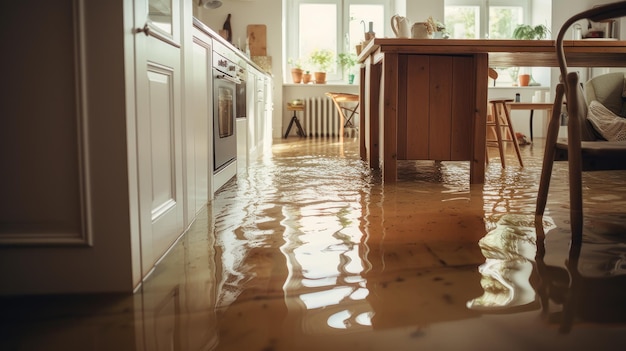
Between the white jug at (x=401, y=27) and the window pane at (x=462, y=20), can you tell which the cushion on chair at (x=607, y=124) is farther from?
the window pane at (x=462, y=20)

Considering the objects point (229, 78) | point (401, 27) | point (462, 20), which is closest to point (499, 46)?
point (401, 27)

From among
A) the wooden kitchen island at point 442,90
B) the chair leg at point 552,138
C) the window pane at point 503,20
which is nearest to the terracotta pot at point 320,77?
the window pane at point 503,20

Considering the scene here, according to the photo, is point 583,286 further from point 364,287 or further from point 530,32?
point 530,32

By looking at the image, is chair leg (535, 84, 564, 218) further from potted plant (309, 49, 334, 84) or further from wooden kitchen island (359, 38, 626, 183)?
potted plant (309, 49, 334, 84)

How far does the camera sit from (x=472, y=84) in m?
3.47

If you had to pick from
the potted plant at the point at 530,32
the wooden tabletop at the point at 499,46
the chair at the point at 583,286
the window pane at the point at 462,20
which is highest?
the window pane at the point at 462,20

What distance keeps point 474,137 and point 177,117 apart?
2088mm

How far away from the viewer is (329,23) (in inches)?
360

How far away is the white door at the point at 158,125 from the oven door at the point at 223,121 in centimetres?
97

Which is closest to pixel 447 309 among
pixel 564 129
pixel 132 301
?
pixel 132 301

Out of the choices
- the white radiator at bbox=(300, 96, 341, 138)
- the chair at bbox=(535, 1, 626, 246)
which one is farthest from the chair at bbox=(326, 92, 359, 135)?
the chair at bbox=(535, 1, 626, 246)

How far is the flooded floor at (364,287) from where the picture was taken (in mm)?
1164

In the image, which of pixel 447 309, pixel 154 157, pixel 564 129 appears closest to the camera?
pixel 447 309

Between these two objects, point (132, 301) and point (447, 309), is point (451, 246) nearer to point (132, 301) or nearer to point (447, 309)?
point (447, 309)
